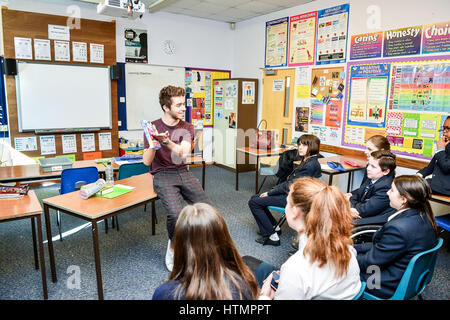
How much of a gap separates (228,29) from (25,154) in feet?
15.1

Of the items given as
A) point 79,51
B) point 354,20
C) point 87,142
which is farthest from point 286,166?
point 79,51

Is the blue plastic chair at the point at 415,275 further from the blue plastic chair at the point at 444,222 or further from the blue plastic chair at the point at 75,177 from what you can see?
the blue plastic chair at the point at 75,177

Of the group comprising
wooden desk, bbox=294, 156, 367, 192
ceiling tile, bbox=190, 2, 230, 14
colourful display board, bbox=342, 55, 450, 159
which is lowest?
wooden desk, bbox=294, 156, 367, 192

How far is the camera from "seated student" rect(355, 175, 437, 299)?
1681 mm

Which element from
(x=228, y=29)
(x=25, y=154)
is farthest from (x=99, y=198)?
(x=228, y=29)

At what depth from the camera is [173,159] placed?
9.20 ft

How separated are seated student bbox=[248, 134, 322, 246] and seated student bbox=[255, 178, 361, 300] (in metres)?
1.76

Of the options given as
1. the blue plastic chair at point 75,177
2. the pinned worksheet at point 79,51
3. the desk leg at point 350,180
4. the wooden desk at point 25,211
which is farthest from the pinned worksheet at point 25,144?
the desk leg at point 350,180

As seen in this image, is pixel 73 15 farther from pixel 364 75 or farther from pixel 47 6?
pixel 364 75

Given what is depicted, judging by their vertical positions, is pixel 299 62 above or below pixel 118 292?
above

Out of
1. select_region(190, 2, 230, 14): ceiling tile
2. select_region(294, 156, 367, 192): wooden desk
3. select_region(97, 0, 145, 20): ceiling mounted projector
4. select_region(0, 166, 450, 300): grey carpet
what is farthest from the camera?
select_region(190, 2, 230, 14): ceiling tile

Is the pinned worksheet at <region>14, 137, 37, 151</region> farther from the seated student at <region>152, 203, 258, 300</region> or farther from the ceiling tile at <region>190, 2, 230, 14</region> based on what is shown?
the seated student at <region>152, 203, 258, 300</region>

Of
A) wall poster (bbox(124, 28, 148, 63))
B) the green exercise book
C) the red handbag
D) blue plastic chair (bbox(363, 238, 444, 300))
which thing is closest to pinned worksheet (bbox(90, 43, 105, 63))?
wall poster (bbox(124, 28, 148, 63))
